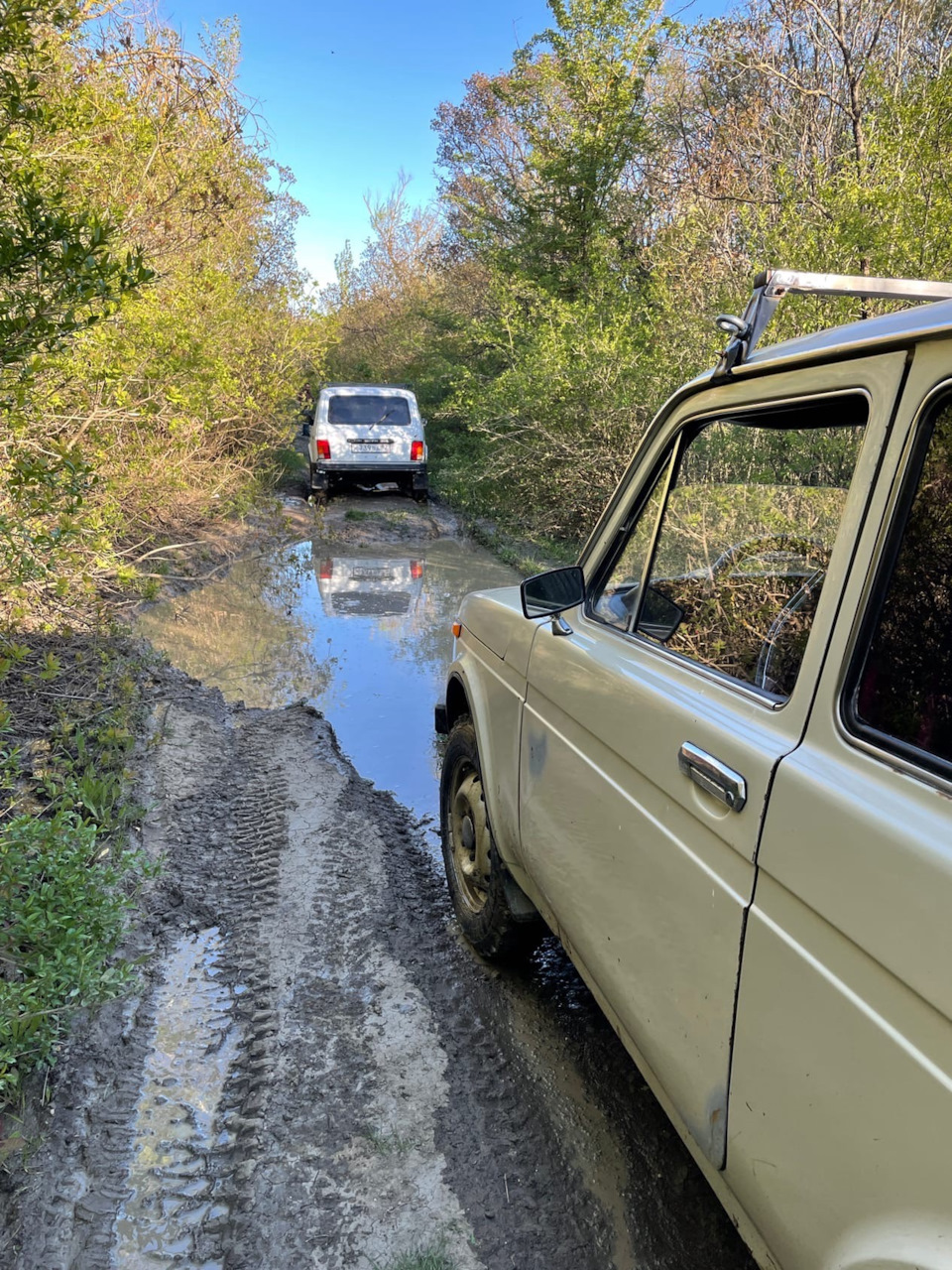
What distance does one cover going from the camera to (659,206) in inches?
538

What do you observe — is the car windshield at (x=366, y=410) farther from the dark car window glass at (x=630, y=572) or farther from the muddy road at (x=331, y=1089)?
the dark car window glass at (x=630, y=572)

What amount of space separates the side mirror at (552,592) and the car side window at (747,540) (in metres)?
0.09

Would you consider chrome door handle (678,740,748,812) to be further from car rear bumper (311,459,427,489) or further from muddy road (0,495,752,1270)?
car rear bumper (311,459,427,489)

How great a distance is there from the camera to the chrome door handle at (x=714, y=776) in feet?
4.64

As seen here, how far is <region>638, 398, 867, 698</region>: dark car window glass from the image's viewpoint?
1629mm

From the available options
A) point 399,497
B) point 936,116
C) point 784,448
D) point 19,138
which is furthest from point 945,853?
point 399,497

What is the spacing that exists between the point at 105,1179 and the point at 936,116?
299 inches

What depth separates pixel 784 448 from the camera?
6.29ft

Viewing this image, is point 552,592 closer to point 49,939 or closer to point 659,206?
point 49,939

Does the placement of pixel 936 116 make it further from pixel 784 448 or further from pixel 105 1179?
pixel 105 1179

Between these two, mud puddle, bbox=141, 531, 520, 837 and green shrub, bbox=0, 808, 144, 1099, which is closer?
green shrub, bbox=0, 808, 144, 1099

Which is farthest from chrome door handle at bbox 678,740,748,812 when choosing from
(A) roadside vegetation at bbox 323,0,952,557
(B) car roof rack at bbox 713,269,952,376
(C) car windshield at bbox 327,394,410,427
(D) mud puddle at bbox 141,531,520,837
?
(C) car windshield at bbox 327,394,410,427

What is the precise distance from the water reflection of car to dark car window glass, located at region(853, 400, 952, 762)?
24.2 feet

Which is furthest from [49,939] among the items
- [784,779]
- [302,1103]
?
[784,779]
